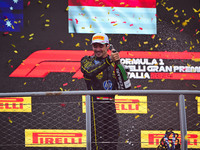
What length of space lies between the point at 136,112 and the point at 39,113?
142 cm

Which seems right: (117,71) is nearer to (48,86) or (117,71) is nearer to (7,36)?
(48,86)

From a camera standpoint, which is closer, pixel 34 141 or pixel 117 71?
pixel 117 71

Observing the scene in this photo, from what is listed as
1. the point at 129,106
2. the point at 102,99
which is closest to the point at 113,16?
the point at 129,106

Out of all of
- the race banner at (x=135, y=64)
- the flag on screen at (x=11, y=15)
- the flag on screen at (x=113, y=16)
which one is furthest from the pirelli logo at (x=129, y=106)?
the flag on screen at (x=11, y=15)

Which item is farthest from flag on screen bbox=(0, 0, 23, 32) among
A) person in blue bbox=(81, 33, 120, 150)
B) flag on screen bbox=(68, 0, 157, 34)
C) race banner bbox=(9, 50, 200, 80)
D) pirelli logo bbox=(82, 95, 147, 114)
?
person in blue bbox=(81, 33, 120, 150)

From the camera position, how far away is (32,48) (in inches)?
146

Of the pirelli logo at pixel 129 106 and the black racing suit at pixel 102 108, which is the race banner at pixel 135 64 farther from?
the black racing suit at pixel 102 108

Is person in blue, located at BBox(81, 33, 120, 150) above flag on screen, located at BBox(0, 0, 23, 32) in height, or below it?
below

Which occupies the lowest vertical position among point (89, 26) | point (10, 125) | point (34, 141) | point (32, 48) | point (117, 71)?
point (34, 141)

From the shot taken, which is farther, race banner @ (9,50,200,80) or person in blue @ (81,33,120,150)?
race banner @ (9,50,200,80)

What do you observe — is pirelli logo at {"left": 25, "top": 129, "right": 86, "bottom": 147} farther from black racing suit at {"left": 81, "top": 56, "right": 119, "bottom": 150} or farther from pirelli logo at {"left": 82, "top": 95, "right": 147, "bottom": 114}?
black racing suit at {"left": 81, "top": 56, "right": 119, "bottom": 150}

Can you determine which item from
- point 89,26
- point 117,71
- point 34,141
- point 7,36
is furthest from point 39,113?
point 117,71

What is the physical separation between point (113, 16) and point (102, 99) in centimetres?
182

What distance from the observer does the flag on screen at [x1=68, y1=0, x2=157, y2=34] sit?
3723 mm
